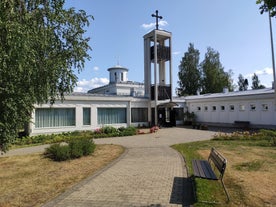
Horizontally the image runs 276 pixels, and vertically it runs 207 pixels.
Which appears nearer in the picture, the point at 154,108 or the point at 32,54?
the point at 32,54

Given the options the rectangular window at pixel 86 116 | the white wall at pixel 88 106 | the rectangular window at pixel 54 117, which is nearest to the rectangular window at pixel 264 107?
the white wall at pixel 88 106

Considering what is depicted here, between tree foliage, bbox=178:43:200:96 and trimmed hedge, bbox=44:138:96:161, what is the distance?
136 ft

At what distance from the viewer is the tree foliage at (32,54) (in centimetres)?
498

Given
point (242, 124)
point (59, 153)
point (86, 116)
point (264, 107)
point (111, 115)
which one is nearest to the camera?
point (59, 153)

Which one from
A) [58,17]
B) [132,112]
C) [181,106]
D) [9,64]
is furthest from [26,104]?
[181,106]

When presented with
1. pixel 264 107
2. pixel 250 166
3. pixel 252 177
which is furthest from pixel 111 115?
pixel 252 177

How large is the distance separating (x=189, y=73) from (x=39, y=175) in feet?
151

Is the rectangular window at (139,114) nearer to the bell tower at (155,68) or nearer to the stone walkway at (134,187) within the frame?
the bell tower at (155,68)

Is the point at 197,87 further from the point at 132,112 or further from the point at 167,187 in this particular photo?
the point at 167,187

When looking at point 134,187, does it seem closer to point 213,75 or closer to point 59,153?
point 59,153

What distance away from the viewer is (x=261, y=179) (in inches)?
280

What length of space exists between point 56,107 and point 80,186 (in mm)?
15798

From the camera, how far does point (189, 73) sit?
51125 mm

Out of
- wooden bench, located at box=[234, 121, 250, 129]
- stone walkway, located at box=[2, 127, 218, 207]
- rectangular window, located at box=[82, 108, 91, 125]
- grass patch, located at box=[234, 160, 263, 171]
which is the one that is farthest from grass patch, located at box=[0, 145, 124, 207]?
wooden bench, located at box=[234, 121, 250, 129]
